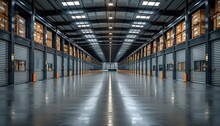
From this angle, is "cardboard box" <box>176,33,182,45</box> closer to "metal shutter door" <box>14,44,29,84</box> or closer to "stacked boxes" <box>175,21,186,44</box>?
"stacked boxes" <box>175,21,186,44</box>

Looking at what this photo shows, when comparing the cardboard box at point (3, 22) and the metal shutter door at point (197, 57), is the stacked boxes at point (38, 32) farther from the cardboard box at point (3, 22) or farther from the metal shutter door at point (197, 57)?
the metal shutter door at point (197, 57)

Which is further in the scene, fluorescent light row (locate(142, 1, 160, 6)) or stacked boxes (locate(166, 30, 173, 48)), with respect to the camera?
stacked boxes (locate(166, 30, 173, 48))

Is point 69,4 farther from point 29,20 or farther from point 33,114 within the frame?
point 33,114

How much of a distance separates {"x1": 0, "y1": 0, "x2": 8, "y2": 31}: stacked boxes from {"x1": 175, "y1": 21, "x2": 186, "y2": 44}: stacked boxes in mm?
19303

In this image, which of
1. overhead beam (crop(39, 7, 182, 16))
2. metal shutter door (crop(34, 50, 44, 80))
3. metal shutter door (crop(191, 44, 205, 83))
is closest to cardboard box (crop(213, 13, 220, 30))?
metal shutter door (crop(191, 44, 205, 83))

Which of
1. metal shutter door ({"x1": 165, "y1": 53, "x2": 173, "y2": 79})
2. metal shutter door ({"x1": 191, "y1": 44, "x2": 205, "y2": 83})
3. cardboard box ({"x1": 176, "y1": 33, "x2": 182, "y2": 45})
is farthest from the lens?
metal shutter door ({"x1": 165, "y1": 53, "x2": 173, "y2": 79})

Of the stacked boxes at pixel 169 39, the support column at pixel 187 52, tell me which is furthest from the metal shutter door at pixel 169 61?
the support column at pixel 187 52

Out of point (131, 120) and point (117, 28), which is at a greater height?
point (117, 28)

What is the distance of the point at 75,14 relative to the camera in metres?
28.3

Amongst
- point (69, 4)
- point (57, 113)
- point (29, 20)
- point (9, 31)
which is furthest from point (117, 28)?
point (57, 113)

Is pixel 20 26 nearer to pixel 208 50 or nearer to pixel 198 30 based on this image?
pixel 198 30

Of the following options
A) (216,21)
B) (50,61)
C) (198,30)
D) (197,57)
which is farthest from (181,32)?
(50,61)

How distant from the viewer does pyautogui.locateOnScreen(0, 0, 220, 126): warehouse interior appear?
6047 millimetres

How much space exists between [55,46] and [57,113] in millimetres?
28123
